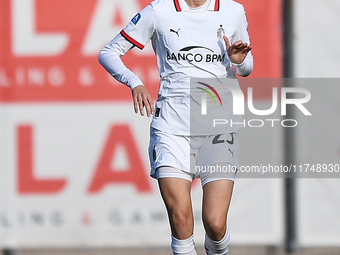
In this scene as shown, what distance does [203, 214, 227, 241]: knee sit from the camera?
11.4ft

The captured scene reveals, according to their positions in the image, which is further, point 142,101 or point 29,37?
point 29,37

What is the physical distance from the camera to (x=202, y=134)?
11.8ft

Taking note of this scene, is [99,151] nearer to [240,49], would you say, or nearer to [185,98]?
[185,98]

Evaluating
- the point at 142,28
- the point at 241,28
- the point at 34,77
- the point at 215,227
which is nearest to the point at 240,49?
the point at 241,28

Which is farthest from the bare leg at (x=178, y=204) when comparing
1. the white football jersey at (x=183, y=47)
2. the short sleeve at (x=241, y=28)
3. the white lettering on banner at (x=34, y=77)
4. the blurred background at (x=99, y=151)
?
the white lettering on banner at (x=34, y=77)

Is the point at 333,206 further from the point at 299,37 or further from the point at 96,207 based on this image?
the point at 96,207

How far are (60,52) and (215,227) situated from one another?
2.83 metres

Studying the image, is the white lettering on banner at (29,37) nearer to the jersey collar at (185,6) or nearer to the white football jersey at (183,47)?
the white football jersey at (183,47)

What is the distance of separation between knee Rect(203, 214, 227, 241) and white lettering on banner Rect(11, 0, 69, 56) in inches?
110

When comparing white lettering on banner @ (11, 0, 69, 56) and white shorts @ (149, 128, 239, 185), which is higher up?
white lettering on banner @ (11, 0, 69, 56)

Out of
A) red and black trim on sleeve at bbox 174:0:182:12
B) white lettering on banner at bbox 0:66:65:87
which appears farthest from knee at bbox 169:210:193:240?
white lettering on banner at bbox 0:66:65:87

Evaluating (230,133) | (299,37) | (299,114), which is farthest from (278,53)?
(230,133)

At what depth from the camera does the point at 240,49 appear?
354 cm

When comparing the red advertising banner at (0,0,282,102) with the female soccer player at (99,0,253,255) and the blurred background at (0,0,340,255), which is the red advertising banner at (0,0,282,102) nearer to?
the blurred background at (0,0,340,255)
